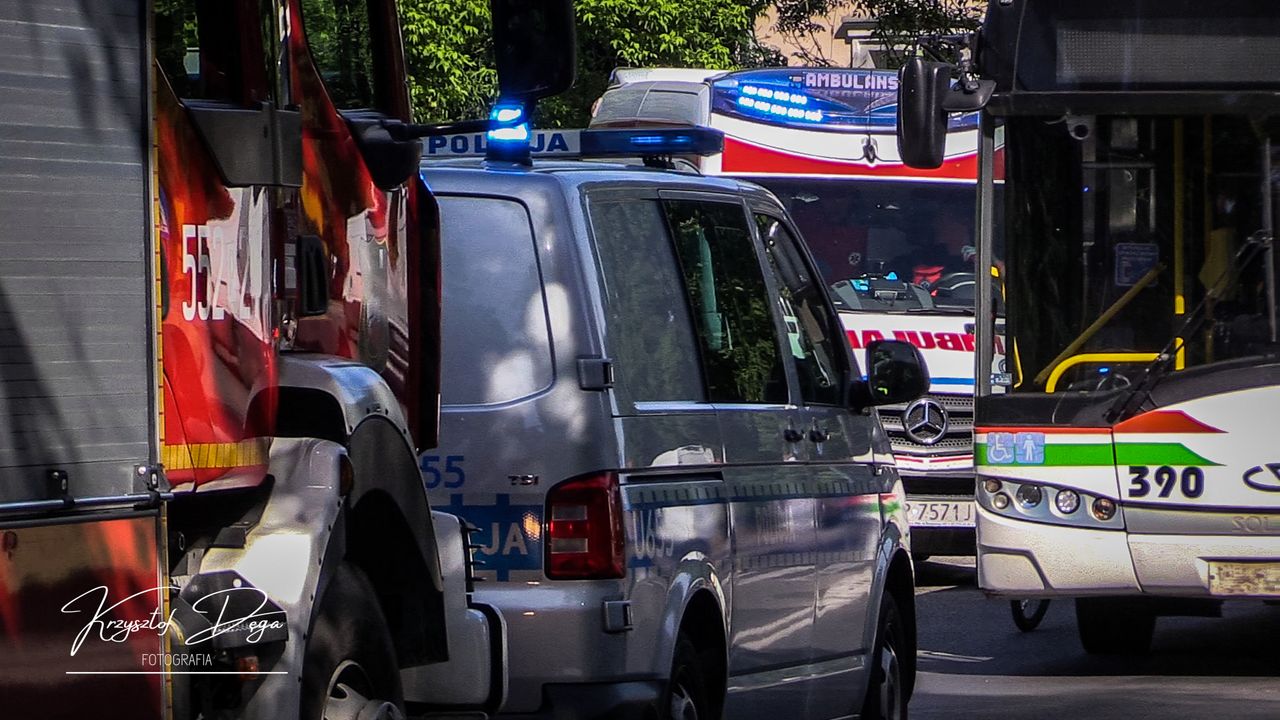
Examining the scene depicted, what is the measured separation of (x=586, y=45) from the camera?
38.4 meters

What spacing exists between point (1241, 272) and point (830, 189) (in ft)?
17.6

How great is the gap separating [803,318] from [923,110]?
8.47 ft

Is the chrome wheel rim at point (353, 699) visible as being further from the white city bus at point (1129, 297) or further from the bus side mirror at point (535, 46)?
the white city bus at point (1129, 297)

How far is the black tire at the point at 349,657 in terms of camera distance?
4.54 m

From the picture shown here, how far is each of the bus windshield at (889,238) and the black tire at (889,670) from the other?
6052 mm

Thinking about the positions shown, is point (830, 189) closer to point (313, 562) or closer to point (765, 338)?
point (765, 338)

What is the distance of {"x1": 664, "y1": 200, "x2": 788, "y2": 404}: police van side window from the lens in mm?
7023

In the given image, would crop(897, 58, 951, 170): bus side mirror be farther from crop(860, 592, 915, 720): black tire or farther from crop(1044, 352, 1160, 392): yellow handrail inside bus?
crop(860, 592, 915, 720): black tire

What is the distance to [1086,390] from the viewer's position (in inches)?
400

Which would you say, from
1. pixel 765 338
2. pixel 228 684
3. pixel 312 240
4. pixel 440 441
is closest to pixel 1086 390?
pixel 765 338

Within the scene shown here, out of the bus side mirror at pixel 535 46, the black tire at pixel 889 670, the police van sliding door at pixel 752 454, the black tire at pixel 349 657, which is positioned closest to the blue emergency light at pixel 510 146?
the police van sliding door at pixel 752 454

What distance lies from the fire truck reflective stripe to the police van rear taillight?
192 cm

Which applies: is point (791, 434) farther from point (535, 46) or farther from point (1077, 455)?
point (1077, 455)

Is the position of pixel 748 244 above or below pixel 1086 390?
above
